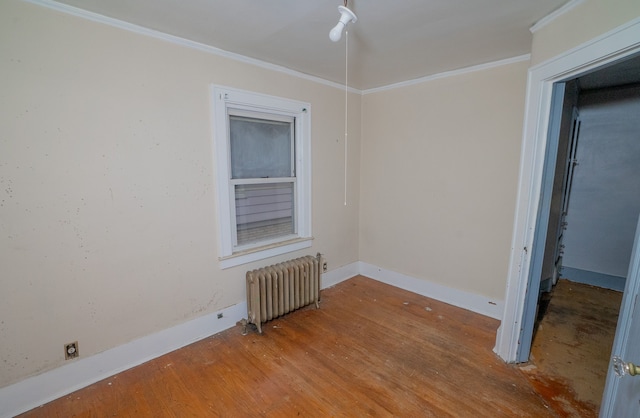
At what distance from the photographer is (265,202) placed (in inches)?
115

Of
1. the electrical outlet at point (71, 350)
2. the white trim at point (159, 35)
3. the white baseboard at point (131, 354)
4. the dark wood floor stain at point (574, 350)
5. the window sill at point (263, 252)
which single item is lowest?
the dark wood floor stain at point (574, 350)

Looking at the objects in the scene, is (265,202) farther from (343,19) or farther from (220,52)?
(343,19)

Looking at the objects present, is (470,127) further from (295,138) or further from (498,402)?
(498,402)

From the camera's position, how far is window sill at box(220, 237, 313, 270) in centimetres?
257

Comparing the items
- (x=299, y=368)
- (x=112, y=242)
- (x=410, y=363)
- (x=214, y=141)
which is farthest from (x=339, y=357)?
(x=214, y=141)

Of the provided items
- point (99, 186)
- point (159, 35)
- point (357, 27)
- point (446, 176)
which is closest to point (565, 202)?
point (446, 176)

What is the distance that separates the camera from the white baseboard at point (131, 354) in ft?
5.71

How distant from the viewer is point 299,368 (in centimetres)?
212

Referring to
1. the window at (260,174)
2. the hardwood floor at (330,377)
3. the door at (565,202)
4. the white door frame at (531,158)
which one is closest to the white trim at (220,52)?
the window at (260,174)

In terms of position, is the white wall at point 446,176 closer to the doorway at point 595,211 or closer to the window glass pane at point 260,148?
the doorway at point 595,211

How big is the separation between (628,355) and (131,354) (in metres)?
2.78

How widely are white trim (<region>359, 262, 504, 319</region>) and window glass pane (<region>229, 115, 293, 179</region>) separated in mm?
1774

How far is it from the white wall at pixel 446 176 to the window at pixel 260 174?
0.99 meters

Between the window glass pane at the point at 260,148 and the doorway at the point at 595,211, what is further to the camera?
the doorway at the point at 595,211
